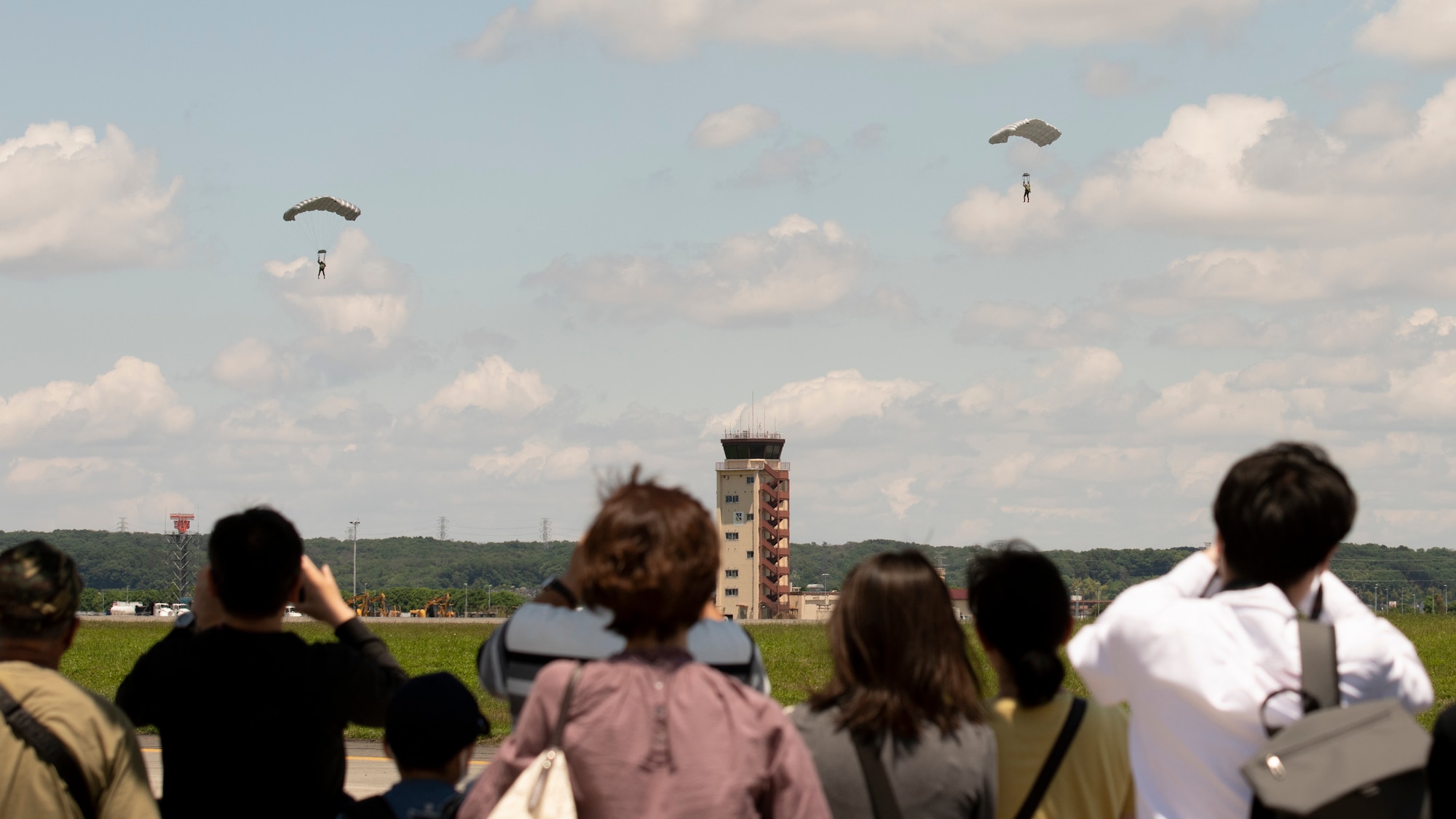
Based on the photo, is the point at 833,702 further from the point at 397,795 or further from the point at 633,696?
the point at 397,795

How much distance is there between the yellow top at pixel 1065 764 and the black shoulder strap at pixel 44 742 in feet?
8.33

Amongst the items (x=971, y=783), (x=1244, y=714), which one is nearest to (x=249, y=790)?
(x=971, y=783)

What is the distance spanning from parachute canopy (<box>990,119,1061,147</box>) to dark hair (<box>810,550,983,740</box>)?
52.6 m

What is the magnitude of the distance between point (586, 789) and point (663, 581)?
50 centimetres

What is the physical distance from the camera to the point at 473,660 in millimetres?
33781

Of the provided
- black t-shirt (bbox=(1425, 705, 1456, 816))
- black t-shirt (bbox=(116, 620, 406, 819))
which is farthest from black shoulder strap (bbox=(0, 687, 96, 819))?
black t-shirt (bbox=(1425, 705, 1456, 816))

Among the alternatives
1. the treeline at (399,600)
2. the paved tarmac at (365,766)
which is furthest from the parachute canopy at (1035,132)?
the treeline at (399,600)

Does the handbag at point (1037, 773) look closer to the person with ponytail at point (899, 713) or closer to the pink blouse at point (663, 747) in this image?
the person with ponytail at point (899, 713)

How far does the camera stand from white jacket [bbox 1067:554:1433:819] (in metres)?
3.48

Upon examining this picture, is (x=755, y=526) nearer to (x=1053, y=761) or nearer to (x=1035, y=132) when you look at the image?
(x=1035, y=132)

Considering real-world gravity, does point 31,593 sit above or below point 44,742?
above

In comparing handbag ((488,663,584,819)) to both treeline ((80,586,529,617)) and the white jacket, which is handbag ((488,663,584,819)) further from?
treeline ((80,586,529,617))

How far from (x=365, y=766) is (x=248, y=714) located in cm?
1079

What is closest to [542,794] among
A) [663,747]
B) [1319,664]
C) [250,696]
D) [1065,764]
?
[663,747]
